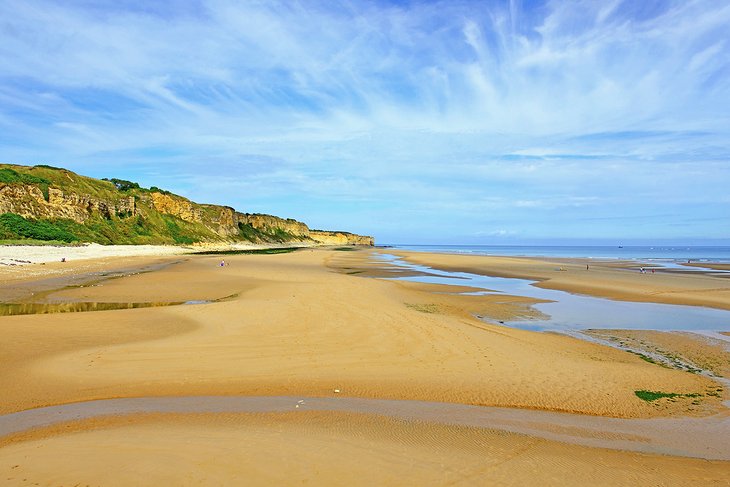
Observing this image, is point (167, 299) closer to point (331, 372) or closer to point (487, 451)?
point (331, 372)

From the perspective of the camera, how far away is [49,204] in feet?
187

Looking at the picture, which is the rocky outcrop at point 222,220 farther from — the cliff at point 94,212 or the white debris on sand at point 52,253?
the white debris on sand at point 52,253

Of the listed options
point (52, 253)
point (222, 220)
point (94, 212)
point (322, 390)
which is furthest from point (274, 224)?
point (322, 390)

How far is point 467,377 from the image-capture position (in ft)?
29.5

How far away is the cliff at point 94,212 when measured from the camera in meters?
52.7

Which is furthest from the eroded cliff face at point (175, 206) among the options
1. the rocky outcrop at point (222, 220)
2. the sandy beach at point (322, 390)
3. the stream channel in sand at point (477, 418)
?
the stream channel in sand at point (477, 418)

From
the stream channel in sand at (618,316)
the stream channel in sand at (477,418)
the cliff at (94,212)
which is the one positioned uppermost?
the cliff at (94,212)

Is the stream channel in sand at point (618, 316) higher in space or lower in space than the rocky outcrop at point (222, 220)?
lower

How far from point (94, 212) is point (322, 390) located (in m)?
Result: 68.5

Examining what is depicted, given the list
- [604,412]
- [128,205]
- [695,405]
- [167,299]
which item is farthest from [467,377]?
[128,205]

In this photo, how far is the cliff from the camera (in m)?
52.7

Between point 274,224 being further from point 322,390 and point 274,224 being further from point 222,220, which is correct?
point 322,390

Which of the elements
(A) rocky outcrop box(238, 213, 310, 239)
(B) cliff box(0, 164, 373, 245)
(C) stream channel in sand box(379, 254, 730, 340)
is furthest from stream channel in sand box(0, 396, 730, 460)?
(A) rocky outcrop box(238, 213, 310, 239)

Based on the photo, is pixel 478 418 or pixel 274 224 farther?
pixel 274 224
